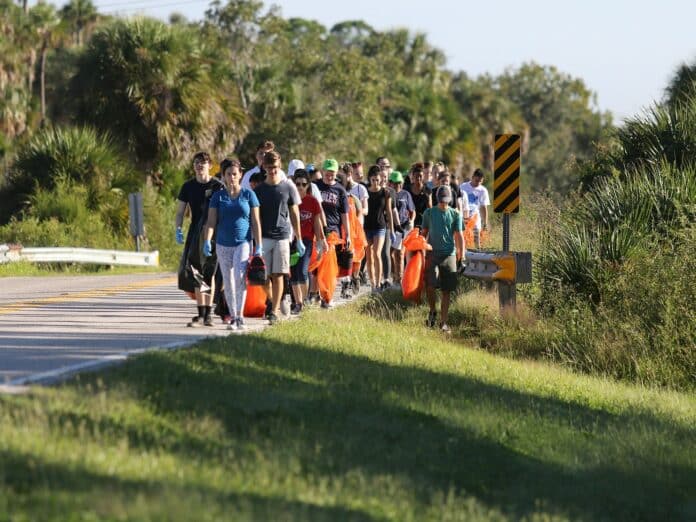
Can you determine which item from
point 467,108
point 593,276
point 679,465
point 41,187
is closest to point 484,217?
point 593,276

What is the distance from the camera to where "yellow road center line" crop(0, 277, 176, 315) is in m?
19.5

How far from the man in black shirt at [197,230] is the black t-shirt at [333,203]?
3636 millimetres

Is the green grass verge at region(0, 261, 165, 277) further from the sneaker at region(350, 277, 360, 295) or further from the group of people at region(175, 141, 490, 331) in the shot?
the sneaker at region(350, 277, 360, 295)

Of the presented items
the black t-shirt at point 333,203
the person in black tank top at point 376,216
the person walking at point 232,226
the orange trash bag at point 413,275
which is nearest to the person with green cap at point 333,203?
the black t-shirt at point 333,203

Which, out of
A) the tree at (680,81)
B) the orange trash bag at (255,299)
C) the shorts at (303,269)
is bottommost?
the orange trash bag at (255,299)

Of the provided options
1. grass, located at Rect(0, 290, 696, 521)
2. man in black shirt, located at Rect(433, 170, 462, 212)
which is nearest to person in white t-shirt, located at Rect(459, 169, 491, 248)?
man in black shirt, located at Rect(433, 170, 462, 212)

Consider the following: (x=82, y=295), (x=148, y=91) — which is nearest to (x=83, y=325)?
(x=82, y=295)

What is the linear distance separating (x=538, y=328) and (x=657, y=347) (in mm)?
2005

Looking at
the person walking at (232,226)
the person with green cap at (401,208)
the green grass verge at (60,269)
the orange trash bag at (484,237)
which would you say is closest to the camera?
the person walking at (232,226)

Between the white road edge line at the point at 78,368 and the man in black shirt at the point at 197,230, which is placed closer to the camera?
the white road edge line at the point at 78,368

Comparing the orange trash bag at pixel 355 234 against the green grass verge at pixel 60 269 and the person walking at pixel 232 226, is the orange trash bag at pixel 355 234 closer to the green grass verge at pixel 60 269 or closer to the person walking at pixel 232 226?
the person walking at pixel 232 226

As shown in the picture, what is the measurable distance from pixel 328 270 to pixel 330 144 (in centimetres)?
3551

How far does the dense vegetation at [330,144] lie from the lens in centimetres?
2044

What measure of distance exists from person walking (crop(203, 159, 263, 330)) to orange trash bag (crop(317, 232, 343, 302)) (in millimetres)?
3898
